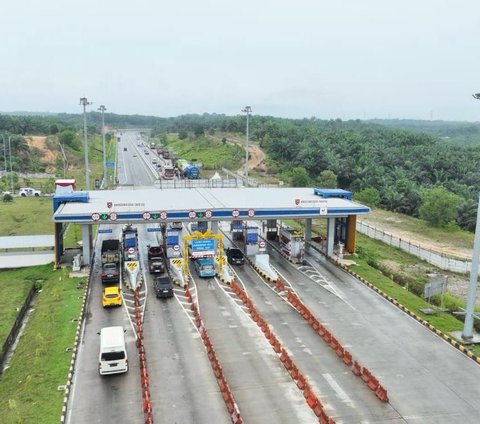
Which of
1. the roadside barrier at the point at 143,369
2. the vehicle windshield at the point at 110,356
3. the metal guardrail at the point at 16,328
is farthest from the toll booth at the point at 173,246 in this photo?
the vehicle windshield at the point at 110,356

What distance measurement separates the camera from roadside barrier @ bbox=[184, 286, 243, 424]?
23536 millimetres

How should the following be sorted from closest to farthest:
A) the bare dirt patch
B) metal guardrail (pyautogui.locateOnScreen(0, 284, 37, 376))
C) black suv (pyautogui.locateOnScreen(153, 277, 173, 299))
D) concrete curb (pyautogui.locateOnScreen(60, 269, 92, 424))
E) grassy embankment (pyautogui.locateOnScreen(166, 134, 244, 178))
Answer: concrete curb (pyautogui.locateOnScreen(60, 269, 92, 424)), metal guardrail (pyautogui.locateOnScreen(0, 284, 37, 376)), black suv (pyautogui.locateOnScreen(153, 277, 173, 299)), grassy embankment (pyautogui.locateOnScreen(166, 134, 244, 178)), the bare dirt patch

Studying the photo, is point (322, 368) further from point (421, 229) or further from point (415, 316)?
point (421, 229)

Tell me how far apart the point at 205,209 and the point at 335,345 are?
20.9 meters

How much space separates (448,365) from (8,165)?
4471 inches

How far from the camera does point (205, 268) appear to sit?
45312mm

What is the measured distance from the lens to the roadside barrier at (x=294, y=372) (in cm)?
2368

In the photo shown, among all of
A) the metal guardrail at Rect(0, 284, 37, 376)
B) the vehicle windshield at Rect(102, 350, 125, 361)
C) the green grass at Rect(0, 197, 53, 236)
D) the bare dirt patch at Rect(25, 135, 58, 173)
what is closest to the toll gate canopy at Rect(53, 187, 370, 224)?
the metal guardrail at Rect(0, 284, 37, 376)

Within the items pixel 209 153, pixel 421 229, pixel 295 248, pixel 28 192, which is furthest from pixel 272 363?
pixel 209 153

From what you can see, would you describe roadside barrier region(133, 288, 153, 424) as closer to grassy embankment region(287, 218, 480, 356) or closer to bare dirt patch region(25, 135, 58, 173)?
grassy embankment region(287, 218, 480, 356)

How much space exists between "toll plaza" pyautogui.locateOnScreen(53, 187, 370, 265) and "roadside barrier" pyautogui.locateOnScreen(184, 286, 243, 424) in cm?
1306

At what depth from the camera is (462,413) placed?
24.7 m

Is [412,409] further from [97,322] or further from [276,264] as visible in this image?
[276,264]

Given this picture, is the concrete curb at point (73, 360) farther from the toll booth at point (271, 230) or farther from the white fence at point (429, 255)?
the white fence at point (429, 255)
